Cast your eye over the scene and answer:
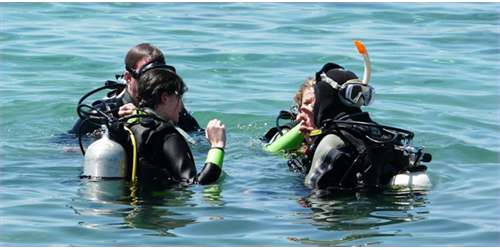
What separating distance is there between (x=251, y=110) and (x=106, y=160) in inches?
171

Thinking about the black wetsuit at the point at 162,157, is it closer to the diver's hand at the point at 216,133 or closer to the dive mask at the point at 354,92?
the diver's hand at the point at 216,133

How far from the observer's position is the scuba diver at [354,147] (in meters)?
5.48

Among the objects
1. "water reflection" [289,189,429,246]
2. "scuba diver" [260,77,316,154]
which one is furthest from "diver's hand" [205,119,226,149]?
"scuba diver" [260,77,316,154]

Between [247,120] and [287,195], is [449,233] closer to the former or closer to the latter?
[287,195]

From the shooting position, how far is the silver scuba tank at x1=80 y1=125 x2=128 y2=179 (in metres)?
5.36

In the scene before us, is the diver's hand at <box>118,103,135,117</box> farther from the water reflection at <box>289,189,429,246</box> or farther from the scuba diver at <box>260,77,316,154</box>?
the water reflection at <box>289,189,429,246</box>

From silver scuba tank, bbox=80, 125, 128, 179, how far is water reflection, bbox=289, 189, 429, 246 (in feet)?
4.36

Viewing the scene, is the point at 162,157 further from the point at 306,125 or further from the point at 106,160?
the point at 306,125

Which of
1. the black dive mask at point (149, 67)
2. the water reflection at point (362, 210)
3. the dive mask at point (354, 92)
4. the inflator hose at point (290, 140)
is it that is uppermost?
the black dive mask at point (149, 67)

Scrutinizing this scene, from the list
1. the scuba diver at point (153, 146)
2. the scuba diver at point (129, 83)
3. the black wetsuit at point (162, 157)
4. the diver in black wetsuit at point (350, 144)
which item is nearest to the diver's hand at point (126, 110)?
the scuba diver at point (129, 83)

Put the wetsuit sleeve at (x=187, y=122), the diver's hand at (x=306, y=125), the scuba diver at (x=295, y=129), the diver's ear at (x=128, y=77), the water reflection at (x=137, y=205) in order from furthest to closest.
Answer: the wetsuit sleeve at (x=187, y=122) < the diver's ear at (x=128, y=77) < the scuba diver at (x=295, y=129) < the diver's hand at (x=306, y=125) < the water reflection at (x=137, y=205)

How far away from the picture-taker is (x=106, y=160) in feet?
17.6

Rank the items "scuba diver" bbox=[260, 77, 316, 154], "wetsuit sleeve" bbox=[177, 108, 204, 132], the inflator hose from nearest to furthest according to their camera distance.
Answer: "scuba diver" bbox=[260, 77, 316, 154] → the inflator hose → "wetsuit sleeve" bbox=[177, 108, 204, 132]

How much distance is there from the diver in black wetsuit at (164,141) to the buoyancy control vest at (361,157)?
78 centimetres
